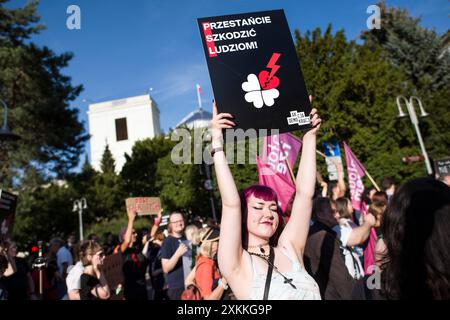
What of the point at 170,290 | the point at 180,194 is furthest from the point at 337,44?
the point at 170,290

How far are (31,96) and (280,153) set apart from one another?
14320mm

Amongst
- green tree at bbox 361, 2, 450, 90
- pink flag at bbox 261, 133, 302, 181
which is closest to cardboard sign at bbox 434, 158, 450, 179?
pink flag at bbox 261, 133, 302, 181

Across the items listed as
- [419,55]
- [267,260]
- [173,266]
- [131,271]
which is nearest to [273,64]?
[267,260]

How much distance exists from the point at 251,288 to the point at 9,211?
560 cm

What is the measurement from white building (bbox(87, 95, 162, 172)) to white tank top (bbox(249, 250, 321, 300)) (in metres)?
51.9

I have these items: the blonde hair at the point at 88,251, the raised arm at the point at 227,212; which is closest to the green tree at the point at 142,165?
the blonde hair at the point at 88,251

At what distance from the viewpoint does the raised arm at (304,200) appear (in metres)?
2.55

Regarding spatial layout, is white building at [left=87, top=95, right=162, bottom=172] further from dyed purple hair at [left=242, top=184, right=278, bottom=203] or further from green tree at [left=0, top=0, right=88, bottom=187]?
dyed purple hair at [left=242, top=184, right=278, bottom=203]

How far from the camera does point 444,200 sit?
159 centimetres

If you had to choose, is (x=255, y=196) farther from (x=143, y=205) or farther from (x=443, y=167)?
(x=443, y=167)

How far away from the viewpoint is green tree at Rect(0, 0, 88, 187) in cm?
1669
